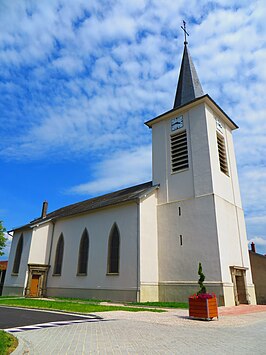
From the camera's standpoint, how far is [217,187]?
1858 centimetres

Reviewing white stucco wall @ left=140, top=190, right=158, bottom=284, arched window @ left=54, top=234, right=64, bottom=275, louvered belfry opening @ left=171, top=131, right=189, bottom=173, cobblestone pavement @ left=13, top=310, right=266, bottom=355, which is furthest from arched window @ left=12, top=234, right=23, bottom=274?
cobblestone pavement @ left=13, top=310, right=266, bottom=355

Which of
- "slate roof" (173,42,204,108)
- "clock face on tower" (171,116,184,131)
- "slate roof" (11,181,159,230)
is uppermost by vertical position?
"slate roof" (173,42,204,108)

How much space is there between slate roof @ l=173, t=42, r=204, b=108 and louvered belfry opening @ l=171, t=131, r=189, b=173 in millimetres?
3102

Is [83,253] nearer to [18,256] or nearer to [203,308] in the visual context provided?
[18,256]

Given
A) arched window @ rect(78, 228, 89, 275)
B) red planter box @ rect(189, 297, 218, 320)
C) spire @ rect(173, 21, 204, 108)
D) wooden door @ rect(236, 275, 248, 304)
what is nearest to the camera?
red planter box @ rect(189, 297, 218, 320)

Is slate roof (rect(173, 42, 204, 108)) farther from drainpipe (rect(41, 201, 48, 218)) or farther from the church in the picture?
drainpipe (rect(41, 201, 48, 218))

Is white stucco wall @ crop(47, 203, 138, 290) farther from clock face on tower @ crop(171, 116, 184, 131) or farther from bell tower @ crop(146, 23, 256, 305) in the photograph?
clock face on tower @ crop(171, 116, 184, 131)

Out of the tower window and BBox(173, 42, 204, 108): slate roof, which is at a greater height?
BBox(173, 42, 204, 108): slate roof

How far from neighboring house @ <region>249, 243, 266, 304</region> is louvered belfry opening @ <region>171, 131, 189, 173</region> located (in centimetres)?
1148

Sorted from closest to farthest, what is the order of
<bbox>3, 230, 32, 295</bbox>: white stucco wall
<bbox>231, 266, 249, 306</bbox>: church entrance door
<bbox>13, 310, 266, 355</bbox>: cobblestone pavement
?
<bbox>13, 310, 266, 355</bbox>: cobblestone pavement, <bbox>231, 266, 249, 306</bbox>: church entrance door, <bbox>3, 230, 32, 295</bbox>: white stucco wall

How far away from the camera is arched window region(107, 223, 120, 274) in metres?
19.3

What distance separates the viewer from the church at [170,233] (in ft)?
57.0

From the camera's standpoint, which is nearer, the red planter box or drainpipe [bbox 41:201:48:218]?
the red planter box

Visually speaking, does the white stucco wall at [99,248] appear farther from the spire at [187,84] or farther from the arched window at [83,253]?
the spire at [187,84]
